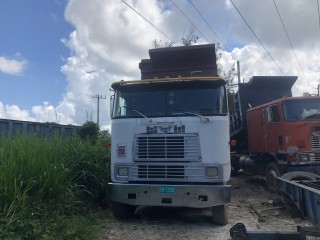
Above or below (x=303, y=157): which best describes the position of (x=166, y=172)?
below

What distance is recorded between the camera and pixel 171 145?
6.79 meters

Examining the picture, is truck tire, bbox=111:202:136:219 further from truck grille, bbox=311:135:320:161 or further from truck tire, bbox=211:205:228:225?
truck grille, bbox=311:135:320:161

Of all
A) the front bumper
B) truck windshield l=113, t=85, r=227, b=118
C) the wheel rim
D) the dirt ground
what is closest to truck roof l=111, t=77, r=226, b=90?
truck windshield l=113, t=85, r=227, b=118

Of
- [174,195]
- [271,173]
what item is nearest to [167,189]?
[174,195]

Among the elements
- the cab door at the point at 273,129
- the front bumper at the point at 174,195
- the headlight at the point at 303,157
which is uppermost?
the cab door at the point at 273,129

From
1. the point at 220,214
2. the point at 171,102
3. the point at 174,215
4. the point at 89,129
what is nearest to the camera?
the point at 220,214

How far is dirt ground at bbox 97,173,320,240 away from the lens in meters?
6.36

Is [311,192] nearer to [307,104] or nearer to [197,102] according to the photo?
[197,102]

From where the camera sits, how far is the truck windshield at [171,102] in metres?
7.03

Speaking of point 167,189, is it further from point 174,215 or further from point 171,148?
point 174,215

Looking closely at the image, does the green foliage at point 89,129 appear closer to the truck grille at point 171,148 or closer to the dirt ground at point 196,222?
the dirt ground at point 196,222

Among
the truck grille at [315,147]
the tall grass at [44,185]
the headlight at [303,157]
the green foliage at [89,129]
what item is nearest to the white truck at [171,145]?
the tall grass at [44,185]

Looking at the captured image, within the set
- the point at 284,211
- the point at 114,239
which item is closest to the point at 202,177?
the point at 114,239

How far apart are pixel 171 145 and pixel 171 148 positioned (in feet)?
0.19
